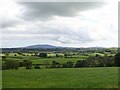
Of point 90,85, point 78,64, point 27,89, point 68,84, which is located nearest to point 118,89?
point 90,85

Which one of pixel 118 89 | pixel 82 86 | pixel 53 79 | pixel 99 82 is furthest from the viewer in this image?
pixel 53 79

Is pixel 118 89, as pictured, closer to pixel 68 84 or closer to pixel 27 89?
pixel 68 84

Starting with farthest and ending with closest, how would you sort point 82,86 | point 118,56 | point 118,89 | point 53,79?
1. point 118,56
2. point 53,79
3. point 82,86
4. point 118,89

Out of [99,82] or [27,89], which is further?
[99,82]

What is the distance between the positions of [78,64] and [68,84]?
1139 inches

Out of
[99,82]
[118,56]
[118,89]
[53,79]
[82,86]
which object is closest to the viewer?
[118,89]

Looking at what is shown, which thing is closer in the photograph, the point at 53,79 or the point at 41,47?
the point at 53,79

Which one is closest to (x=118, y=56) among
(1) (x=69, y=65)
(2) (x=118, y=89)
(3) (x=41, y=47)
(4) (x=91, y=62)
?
(4) (x=91, y=62)

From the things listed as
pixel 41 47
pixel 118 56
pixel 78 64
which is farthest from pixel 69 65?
pixel 41 47

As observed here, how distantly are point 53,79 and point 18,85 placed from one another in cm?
534

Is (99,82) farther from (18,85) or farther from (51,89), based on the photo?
(18,85)

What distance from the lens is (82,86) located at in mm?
26328

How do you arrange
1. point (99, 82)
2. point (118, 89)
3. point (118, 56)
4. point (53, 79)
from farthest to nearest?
1. point (118, 56)
2. point (53, 79)
3. point (99, 82)
4. point (118, 89)

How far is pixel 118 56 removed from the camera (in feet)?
182
